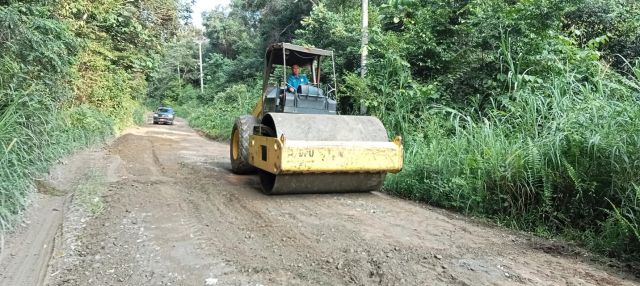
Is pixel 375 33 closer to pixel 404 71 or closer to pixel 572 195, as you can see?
pixel 404 71

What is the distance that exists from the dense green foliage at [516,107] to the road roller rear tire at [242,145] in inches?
96.9

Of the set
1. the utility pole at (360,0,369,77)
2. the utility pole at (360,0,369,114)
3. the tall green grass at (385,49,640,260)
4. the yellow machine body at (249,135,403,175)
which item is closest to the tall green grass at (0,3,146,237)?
the yellow machine body at (249,135,403,175)

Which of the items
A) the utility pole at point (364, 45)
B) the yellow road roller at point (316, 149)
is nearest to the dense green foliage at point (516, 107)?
the utility pole at point (364, 45)

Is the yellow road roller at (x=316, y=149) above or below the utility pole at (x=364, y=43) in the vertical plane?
below

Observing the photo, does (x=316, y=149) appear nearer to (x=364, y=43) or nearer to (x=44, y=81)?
(x=44, y=81)

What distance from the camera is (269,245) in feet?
14.0

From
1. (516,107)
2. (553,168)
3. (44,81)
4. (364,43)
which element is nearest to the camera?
(553,168)

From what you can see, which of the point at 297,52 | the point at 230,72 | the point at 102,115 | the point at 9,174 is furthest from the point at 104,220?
the point at 230,72

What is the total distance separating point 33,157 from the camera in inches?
246

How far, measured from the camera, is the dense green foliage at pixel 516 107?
4.67 m

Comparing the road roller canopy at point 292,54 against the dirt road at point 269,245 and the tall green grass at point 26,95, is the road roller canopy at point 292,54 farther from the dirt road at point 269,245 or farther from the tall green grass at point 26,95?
the tall green grass at point 26,95

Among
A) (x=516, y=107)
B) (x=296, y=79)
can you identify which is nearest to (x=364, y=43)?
(x=296, y=79)

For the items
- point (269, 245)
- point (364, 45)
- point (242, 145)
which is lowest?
point (269, 245)

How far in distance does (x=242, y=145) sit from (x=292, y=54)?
1771mm
